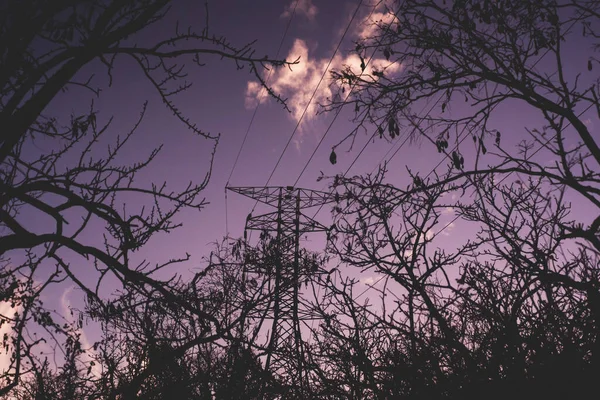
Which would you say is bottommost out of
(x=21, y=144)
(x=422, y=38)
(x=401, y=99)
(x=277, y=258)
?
(x=21, y=144)

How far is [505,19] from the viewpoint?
5.06m

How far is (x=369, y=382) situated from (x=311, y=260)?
22.5 feet

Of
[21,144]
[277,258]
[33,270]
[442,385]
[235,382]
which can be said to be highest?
[277,258]

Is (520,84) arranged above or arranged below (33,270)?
above

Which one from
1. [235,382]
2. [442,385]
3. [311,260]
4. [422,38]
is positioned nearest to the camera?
[442,385]

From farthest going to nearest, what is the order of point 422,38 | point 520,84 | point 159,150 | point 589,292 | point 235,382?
point 235,382
point 422,38
point 520,84
point 159,150
point 589,292

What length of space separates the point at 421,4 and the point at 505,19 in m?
1.05

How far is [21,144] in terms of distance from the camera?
3.67 meters

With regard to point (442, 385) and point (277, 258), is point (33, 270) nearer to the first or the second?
point (442, 385)

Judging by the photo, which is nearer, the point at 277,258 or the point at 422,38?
the point at 422,38

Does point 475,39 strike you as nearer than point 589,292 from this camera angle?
No

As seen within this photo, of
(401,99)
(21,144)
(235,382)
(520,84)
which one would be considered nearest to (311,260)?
(235,382)

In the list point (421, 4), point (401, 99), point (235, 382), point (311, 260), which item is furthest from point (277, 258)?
point (421, 4)

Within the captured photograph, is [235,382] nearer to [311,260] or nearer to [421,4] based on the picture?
[311,260]
